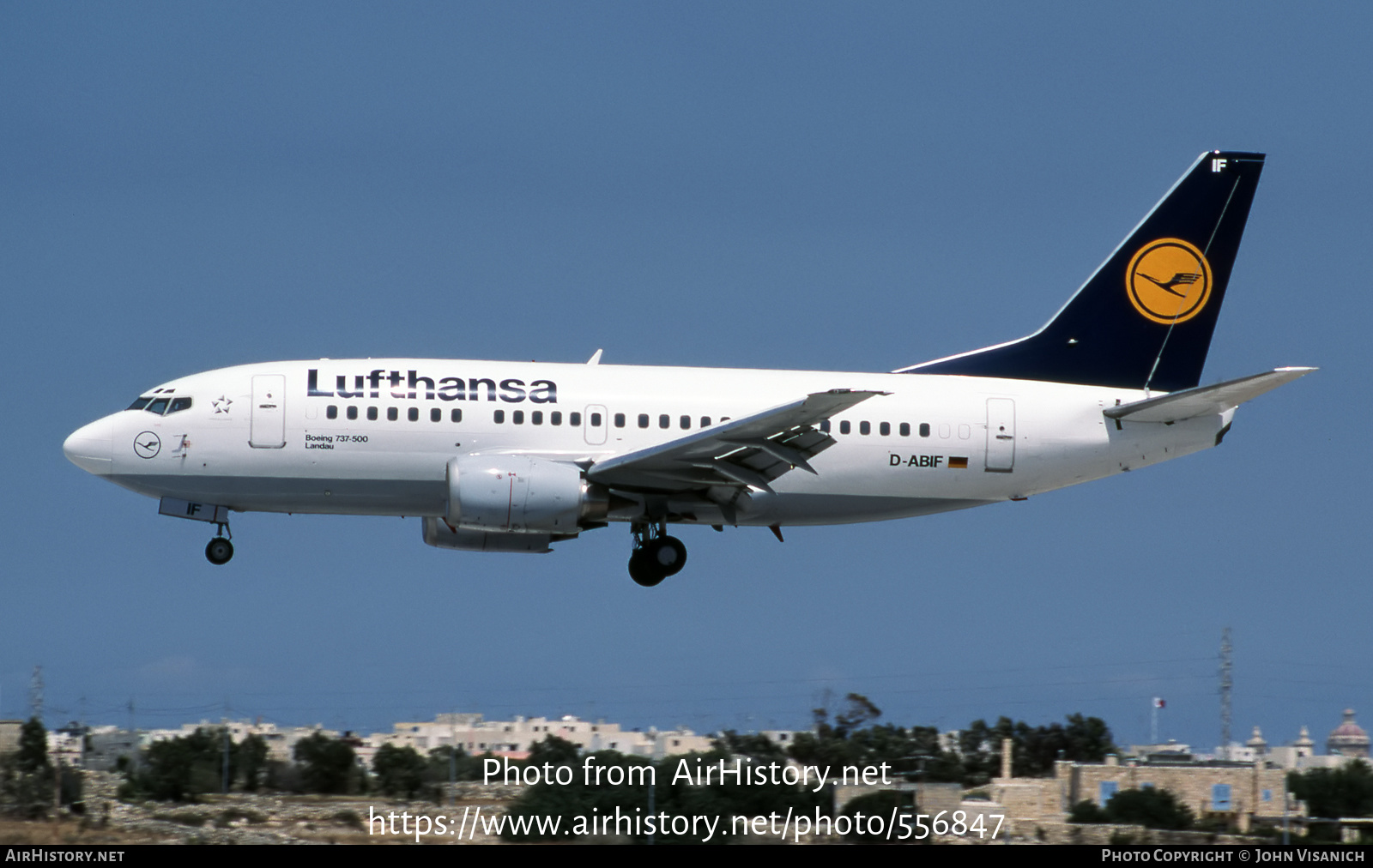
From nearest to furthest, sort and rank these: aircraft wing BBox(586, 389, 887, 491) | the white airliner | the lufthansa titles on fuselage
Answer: aircraft wing BBox(586, 389, 887, 491) → the white airliner → the lufthansa titles on fuselage

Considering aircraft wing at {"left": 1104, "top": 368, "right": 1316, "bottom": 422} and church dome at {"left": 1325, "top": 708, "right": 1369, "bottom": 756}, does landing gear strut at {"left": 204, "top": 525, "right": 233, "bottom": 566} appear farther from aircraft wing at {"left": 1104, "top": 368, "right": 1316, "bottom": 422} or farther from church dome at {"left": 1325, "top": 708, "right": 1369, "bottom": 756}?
church dome at {"left": 1325, "top": 708, "right": 1369, "bottom": 756}

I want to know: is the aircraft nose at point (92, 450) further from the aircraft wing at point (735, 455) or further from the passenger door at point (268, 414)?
the aircraft wing at point (735, 455)

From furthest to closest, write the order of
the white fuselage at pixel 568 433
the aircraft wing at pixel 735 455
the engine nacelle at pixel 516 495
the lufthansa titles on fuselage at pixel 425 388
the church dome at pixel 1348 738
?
1. the church dome at pixel 1348 738
2. the lufthansa titles on fuselage at pixel 425 388
3. the white fuselage at pixel 568 433
4. the engine nacelle at pixel 516 495
5. the aircraft wing at pixel 735 455

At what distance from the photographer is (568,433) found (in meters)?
31.8

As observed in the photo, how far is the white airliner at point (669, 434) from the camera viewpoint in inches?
1211

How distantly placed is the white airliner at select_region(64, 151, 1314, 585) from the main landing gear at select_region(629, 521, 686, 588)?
0.05 m

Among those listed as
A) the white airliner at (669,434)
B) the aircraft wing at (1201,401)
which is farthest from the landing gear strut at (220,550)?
the aircraft wing at (1201,401)

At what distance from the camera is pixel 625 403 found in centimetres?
3225

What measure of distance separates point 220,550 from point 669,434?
9566 millimetres

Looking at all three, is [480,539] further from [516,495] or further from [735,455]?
[735,455]

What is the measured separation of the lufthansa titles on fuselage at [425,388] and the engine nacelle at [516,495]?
1.45 m

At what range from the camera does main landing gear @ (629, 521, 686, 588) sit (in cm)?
3303

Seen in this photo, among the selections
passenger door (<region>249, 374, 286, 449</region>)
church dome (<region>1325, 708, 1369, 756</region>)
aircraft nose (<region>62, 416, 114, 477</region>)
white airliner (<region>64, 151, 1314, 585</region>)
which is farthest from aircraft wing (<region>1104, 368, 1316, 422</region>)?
church dome (<region>1325, 708, 1369, 756</region>)

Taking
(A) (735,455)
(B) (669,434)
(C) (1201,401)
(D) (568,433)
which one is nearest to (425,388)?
(D) (568,433)
